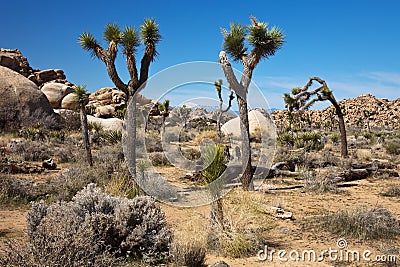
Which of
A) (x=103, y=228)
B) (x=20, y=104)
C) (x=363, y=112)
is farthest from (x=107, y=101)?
(x=363, y=112)

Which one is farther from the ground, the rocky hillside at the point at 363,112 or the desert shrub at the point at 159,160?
the rocky hillside at the point at 363,112

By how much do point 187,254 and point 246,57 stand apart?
7169mm

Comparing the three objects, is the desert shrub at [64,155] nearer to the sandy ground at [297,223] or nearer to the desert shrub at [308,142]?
the sandy ground at [297,223]

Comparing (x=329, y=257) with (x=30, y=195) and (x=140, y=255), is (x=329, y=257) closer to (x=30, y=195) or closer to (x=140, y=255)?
(x=140, y=255)

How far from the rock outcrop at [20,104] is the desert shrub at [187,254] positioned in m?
20.7

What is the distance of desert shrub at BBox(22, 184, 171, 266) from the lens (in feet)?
13.5

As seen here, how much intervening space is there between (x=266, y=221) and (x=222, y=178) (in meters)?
1.55

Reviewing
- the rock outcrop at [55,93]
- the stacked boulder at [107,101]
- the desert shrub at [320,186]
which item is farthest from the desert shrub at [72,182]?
the rock outcrop at [55,93]

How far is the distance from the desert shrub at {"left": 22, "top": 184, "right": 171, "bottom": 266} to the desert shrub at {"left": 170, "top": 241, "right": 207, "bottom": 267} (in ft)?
0.66

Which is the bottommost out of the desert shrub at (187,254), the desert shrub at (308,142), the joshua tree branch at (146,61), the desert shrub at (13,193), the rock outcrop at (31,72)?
the desert shrub at (187,254)

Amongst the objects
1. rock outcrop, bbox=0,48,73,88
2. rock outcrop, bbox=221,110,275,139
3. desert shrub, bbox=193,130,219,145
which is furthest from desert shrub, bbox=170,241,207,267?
rock outcrop, bbox=0,48,73,88

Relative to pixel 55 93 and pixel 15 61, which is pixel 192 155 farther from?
pixel 15 61

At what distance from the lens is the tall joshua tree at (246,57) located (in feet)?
32.6

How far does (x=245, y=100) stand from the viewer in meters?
9.94
